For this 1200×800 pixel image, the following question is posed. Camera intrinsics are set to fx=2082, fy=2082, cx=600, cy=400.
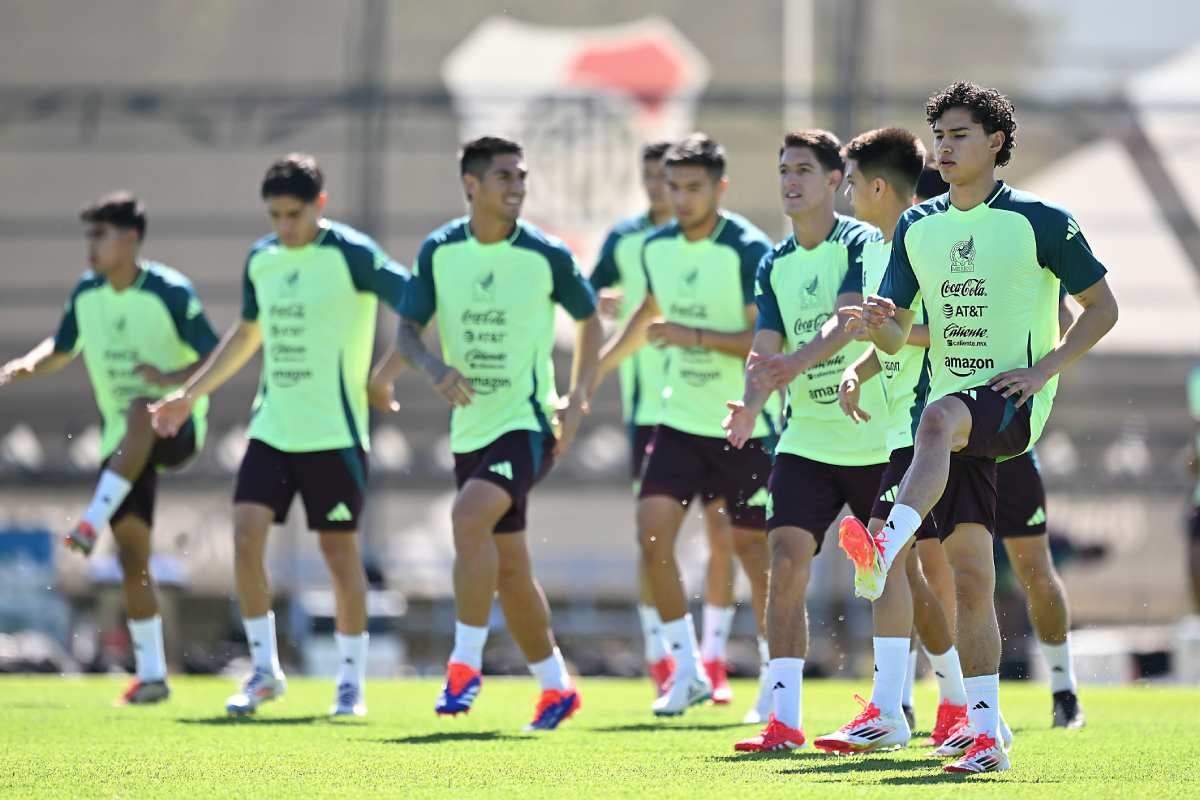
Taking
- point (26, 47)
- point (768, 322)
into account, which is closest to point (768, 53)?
point (26, 47)

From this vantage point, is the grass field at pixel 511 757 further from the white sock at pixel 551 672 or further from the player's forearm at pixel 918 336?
the player's forearm at pixel 918 336

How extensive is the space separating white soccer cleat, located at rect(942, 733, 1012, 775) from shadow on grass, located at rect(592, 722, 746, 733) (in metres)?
2.26

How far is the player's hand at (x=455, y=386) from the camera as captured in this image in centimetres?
764

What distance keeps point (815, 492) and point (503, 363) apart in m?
1.75

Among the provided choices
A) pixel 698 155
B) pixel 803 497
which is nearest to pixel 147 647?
pixel 698 155

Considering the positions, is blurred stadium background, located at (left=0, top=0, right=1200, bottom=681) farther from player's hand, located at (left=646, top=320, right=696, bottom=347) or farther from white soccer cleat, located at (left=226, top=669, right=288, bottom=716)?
player's hand, located at (left=646, top=320, right=696, bottom=347)

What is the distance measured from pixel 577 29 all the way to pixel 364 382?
13.6 metres

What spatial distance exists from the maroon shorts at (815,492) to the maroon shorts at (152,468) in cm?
364

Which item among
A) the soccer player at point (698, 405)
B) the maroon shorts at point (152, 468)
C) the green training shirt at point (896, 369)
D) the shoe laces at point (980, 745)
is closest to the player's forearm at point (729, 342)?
the soccer player at point (698, 405)

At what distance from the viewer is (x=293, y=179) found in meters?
8.71

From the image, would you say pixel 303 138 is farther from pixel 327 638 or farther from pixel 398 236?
pixel 327 638

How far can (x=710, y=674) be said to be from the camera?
952 cm

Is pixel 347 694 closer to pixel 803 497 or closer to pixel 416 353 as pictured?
pixel 416 353

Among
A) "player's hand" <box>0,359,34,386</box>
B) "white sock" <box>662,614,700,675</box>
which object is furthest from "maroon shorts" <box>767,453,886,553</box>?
"player's hand" <box>0,359,34,386</box>
